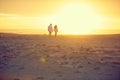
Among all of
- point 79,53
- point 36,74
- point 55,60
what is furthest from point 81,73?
point 79,53

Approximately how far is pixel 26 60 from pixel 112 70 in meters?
5.41

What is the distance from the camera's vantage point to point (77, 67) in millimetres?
18312

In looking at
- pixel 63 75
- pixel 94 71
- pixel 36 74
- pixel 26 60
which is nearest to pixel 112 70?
pixel 94 71

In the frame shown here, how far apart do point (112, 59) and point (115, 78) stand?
5.03 m

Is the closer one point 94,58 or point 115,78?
point 115,78

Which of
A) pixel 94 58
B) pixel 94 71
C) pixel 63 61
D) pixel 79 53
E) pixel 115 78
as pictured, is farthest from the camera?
pixel 79 53

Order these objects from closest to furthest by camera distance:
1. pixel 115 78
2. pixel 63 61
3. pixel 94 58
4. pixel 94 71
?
pixel 115 78 < pixel 94 71 < pixel 63 61 < pixel 94 58

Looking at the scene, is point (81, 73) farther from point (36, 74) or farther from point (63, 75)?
point (36, 74)

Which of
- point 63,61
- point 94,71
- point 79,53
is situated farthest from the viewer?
point 79,53

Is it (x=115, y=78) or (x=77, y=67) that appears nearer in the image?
(x=115, y=78)

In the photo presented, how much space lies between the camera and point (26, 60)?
67.3ft

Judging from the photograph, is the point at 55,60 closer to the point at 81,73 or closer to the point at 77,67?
the point at 77,67

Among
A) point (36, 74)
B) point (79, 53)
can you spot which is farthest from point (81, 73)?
point (79, 53)

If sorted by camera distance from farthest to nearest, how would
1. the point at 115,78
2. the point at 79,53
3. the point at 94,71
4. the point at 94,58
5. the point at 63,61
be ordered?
the point at 79,53 < the point at 94,58 < the point at 63,61 < the point at 94,71 < the point at 115,78
